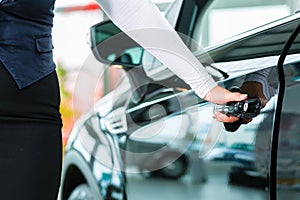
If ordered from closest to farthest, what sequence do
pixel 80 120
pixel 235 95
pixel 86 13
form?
pixel 235 95, pixel 80 120, pixel 86 13

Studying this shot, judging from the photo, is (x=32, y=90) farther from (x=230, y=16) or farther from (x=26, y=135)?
(x=230, y=16)

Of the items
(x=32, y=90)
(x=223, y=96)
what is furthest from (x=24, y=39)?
(x=223, y=96)

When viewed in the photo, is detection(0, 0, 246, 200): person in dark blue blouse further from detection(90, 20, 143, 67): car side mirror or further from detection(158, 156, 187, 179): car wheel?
detection(90, 20, 143, 67): car side mirror

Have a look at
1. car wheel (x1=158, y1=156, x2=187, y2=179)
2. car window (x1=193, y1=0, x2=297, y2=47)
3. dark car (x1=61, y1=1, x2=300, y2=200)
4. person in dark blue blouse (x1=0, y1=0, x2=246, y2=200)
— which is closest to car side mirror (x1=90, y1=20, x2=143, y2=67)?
dark car (x1=61, y1=1, x2=300, y2=200)

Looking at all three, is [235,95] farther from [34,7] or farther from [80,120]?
[80,120]

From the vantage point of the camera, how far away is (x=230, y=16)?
2.95 m

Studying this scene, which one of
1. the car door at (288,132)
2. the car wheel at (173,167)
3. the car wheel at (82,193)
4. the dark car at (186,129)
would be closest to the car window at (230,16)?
the dark car at (186,129)

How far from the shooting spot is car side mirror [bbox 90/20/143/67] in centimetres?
290

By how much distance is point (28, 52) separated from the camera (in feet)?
6.02

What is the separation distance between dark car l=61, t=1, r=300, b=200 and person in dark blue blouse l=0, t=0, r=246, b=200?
17cm

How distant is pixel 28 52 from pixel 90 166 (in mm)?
1346

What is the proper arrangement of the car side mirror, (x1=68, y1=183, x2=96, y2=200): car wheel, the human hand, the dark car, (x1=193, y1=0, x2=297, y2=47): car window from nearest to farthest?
the human hand → the dark car → (x1=193, y1=0, x2=297, y2=47): car window → the car side mirror → (x1=68, y1=183, x2=96, y2=200): car wheel

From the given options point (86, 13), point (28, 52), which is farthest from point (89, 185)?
point (86, 13)

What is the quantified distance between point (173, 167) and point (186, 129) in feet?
0.46
